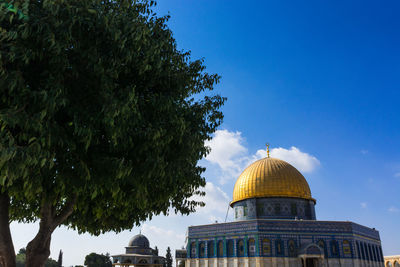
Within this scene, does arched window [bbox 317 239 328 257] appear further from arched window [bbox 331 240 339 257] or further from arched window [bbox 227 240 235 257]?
arched window [bbox 227 240 235 257]

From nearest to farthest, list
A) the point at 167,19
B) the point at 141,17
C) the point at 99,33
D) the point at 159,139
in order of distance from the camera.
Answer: the point at 99,33 → the point at 159,139 → the point at 141,17 → the point at 167,19

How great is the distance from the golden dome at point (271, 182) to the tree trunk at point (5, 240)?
25.1 m

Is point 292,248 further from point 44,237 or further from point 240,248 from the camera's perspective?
point 44,237

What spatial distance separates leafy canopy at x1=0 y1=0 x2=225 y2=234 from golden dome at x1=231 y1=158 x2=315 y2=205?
75.7 ft

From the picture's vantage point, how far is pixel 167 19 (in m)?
8.23

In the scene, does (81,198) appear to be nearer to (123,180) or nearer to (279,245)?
(123,180)

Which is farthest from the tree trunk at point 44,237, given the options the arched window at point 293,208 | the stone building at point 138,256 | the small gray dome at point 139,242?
the small gray dome at point 139,242

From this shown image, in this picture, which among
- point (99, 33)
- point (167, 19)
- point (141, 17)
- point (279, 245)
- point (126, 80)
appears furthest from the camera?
point (279, 245)

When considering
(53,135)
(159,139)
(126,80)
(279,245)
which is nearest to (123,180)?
(159,139)

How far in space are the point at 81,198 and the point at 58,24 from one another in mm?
3702

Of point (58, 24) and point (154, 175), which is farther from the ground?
point (58, 24)

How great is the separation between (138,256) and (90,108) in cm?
3192

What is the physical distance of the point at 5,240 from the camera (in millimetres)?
6344

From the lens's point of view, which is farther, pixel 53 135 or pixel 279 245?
pixel 279 245
